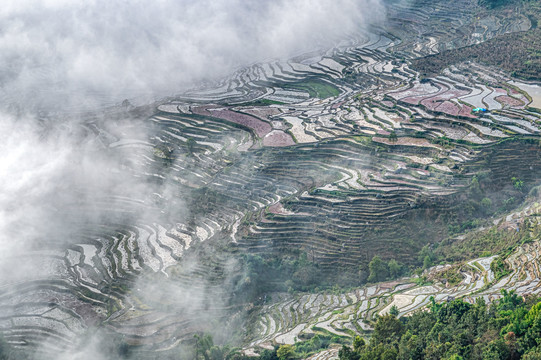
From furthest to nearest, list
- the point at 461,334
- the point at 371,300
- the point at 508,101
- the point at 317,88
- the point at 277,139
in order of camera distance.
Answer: the point at 317,88
the point at 508,101
the point at 277,139
the point at 371,300
the point at 461,334

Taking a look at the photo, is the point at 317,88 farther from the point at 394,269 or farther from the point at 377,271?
the point at 377,271

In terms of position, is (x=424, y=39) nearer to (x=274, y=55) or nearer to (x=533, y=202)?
(x=274, y=55)

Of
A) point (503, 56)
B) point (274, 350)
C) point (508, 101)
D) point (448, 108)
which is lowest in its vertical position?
point (274, 350)

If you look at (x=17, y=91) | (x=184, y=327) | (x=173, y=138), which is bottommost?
(x=184, y=327)

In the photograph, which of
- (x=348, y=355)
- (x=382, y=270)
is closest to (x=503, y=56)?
(x=382, y=270)

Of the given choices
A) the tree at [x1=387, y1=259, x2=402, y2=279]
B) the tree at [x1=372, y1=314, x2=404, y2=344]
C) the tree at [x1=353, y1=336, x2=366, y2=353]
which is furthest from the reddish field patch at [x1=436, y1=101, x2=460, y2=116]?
the tree at [x1=353, y1=336, x2=366, y2=353]

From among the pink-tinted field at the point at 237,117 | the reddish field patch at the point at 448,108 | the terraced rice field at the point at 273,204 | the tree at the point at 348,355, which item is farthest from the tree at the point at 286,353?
the reddish field patch at the point at 448,108

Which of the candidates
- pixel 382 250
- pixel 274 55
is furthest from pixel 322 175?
pixel 274 55
